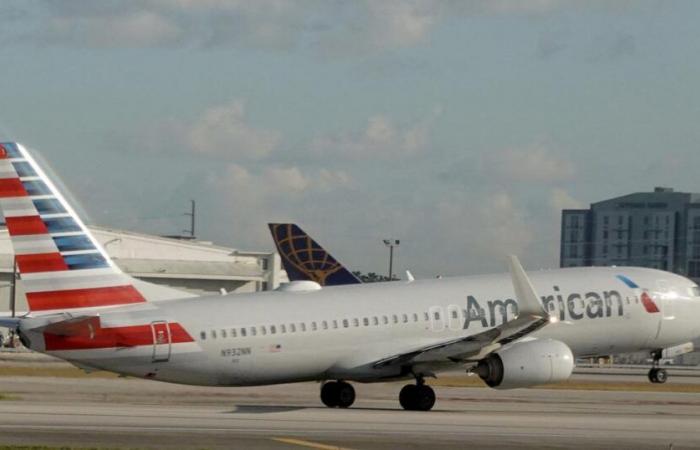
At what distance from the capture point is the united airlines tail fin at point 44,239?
120 ft

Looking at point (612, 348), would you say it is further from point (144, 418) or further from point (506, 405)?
point (144, 418)

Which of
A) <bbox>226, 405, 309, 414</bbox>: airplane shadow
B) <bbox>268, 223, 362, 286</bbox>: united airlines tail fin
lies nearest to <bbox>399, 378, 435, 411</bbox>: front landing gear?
<bbox>226, 405, 309, 414</bbox>: airplane shadow

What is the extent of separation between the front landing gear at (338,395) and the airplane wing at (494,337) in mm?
1326

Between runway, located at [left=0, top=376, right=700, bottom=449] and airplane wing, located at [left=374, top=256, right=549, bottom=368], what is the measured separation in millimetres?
1581

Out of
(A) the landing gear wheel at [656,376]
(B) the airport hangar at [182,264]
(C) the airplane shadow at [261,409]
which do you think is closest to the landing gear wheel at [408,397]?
(C) the airplane shadow at [261,409]

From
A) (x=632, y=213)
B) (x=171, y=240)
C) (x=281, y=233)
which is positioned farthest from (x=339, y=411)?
(x=632, y=213)

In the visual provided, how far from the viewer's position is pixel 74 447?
2834 centimetres

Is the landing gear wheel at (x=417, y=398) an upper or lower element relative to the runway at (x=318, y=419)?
upper

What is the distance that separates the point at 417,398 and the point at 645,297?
30.8 feet

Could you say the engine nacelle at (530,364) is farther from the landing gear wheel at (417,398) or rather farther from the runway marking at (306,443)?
the runway marking at (306,443)

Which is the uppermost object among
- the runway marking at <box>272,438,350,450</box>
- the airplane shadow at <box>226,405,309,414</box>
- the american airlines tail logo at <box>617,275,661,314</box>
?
the american airlines tail logo at <box>617,275,661,314</box>

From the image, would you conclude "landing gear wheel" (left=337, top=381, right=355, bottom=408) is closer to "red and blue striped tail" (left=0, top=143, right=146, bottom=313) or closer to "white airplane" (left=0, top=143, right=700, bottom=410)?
"white airplane" (left=0, top=143, right=700, bottom=410)

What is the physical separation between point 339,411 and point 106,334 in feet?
22.9

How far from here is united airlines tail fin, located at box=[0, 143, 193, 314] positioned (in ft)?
120
